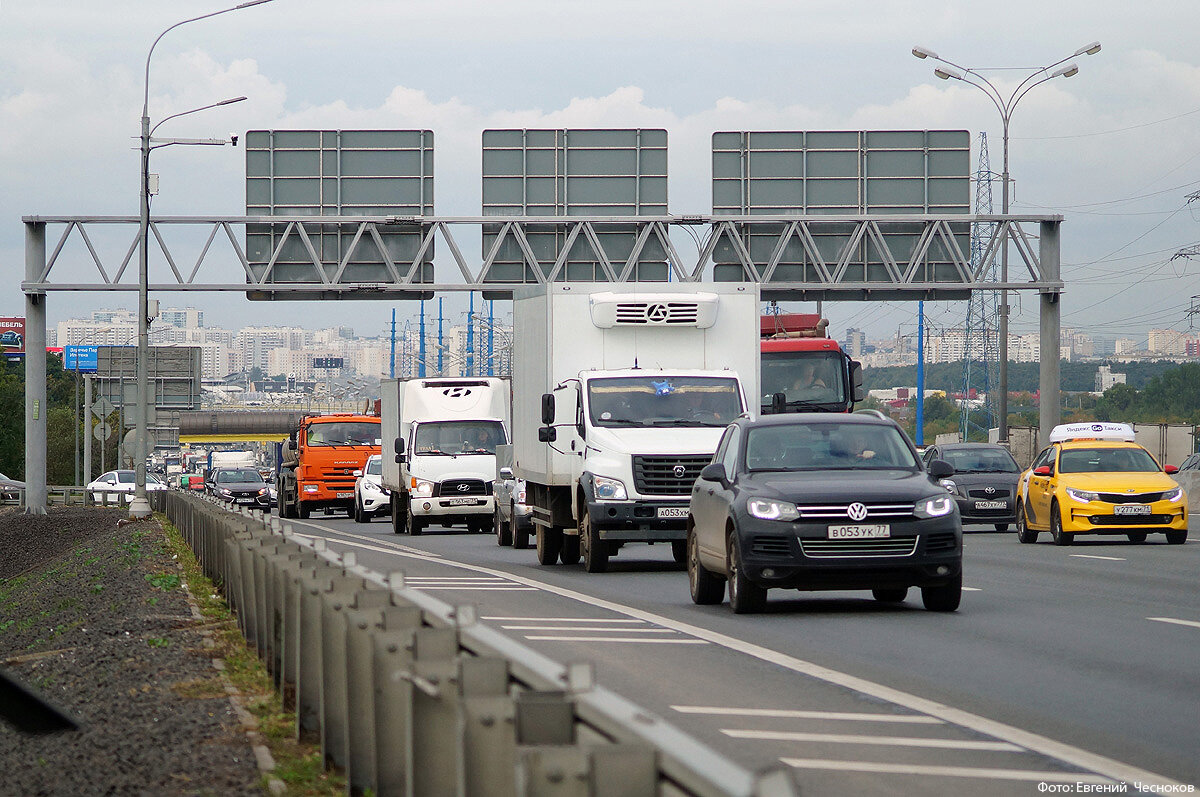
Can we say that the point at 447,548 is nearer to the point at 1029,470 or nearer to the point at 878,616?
the point at 1029,470

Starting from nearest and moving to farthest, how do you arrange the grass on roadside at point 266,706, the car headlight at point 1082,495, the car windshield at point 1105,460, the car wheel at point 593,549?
the grass on roadside at point 266,706 < the car wheel at point 593,549 < the car headlight at point 1082,495 < the car windshield at point 1105,460

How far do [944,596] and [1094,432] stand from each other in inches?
683

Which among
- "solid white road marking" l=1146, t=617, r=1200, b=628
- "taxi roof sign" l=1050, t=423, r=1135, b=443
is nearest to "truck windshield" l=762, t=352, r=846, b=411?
"taxi roof sign" l=1050, t=423, r=1135, b=443

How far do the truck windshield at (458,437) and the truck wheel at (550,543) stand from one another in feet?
41.6

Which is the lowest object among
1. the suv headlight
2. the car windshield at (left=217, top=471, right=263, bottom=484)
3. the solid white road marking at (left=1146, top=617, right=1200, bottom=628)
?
the car windshield at (left=217, top=471, right=263, bottom=484)

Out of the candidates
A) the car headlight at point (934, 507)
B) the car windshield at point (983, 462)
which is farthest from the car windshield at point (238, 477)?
the car headlight at point (934, 507)

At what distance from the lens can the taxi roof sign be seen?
1178 inches

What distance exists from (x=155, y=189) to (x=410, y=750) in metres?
37.6

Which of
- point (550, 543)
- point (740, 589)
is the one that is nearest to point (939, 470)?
point (740, 589)

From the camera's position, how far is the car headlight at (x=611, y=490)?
824 inches

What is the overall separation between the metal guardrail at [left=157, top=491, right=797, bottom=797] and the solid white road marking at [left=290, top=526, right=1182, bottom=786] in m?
2.98

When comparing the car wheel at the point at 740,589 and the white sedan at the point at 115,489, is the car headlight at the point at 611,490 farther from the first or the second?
the white sedan at the point at 115,489

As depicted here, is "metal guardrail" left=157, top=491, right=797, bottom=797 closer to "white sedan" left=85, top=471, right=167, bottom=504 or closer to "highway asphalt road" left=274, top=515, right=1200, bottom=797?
"highway asphalt road" left=274, top=515, right=1200, bottom=797

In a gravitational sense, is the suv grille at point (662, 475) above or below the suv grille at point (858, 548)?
above
